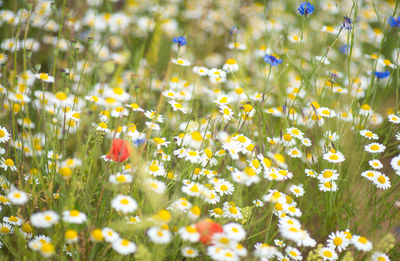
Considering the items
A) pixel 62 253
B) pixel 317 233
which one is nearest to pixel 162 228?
pixel 62 253

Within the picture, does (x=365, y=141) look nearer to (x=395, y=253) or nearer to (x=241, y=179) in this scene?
(x=395, y=253)

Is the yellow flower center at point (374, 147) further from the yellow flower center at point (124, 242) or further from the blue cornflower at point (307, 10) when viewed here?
the yellow flower center at point (124, 242)

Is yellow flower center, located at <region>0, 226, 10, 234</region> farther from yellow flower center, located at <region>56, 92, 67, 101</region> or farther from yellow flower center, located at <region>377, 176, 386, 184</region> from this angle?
yellow flower center, located at <region>377, 176, 386, 184</region>

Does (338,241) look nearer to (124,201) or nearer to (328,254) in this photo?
(328,254)

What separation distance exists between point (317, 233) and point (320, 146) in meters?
0.43

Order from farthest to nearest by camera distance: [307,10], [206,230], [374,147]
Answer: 1. [307,10]
2. [374,147]
3. [206,230]

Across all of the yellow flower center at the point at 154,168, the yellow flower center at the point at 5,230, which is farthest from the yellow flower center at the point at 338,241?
the yellow flower center at the point at 5,230

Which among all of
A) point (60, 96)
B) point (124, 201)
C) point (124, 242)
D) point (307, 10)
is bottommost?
point (124, 242)

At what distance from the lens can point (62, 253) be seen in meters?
1.21

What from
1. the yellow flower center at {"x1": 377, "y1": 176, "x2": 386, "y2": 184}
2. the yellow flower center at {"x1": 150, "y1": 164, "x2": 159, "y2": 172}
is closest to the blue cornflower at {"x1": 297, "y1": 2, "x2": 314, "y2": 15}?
the yellow flower center at {"x1": 377, "y1": 176, "x2": 386, "y2": 184}

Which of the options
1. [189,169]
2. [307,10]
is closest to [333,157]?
[189,169]

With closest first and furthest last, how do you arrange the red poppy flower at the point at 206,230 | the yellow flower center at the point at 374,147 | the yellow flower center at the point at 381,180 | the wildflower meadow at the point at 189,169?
1. the red poppy flower at the point at 206,230
2. the wildflower meadow at the point at 189,169
3. the yellow flower center at the point at 381,180
4. the yellow flower center at the point at 374,147

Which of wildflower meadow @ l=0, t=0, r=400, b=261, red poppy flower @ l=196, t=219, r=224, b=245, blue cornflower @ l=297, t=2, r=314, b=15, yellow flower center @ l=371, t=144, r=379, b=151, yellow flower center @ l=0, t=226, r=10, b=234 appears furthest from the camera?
blue cornflower @ l=297, t=2, r=314, b=15

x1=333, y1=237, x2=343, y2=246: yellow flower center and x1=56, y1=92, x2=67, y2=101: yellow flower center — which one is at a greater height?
x1=56, y1=92, x2=67, y2=101: yellow flower center
